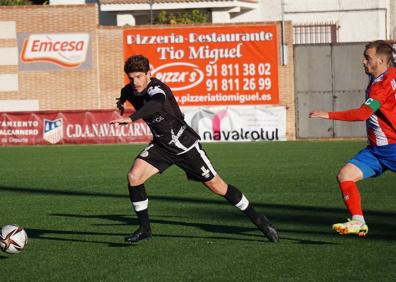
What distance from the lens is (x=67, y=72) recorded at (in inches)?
1425

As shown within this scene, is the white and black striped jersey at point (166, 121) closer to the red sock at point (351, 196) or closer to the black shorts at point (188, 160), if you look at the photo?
the black shorts at point (188, 160)

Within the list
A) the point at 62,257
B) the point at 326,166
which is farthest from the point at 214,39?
the point at 62,257

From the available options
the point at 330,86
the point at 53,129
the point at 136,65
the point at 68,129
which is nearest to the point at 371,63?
the point at 136,65

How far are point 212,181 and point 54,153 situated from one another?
57.0 ft

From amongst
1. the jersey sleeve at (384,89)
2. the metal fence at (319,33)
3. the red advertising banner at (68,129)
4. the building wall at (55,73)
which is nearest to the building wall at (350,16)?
the metal fence at (319,33)

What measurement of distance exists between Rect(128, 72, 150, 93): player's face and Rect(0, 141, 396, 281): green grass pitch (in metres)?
1.59

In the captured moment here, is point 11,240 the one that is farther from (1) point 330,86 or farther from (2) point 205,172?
(1) point 330,86

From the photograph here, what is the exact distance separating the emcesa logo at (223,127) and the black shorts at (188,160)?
2117cm

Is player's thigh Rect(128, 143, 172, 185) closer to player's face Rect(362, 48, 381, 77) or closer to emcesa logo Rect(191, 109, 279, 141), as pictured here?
player's face Rect(362, 48, 381, 77)

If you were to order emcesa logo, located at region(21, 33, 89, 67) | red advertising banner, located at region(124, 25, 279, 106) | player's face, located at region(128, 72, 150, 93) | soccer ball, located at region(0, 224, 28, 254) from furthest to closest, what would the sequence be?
emcesa logo, located at region(21, 33, 89, 67), red advertising banner, located at region(124, 25, 279, 106), player's face, located at region(128, 72, 150, 93), soccer ball, located at region(0, 224, 28, 254)

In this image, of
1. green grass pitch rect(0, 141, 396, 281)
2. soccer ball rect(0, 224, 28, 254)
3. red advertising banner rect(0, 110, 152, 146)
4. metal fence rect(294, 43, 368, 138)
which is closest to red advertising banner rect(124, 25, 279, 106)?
metal fence rect(294, 43, 368, 138)

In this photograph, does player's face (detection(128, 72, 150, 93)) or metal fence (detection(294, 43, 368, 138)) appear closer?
player's face (detection(128, 72, 150, 93))

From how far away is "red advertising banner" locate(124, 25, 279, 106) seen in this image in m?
35.2

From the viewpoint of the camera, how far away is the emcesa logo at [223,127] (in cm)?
3161
